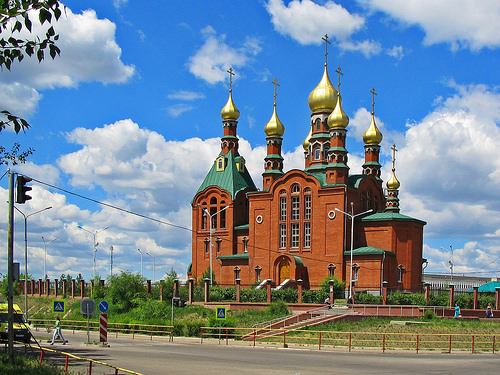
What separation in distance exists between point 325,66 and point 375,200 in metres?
12.7

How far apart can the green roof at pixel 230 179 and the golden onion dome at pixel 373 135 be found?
38.7ft

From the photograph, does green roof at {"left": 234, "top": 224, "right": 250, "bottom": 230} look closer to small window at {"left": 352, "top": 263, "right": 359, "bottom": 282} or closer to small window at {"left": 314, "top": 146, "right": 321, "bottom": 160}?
small window at {"left": 314, "top": 146, "right": 321, "bottom": 160}

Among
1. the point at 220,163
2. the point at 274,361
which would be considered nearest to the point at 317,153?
the point at 220,163

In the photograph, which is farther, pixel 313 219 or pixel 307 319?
pixel 313 219

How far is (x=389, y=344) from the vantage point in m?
31.9

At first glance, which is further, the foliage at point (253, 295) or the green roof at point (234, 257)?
the green roof at point (234, 257)

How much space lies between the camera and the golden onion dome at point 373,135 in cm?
6675

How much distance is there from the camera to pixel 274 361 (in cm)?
2381

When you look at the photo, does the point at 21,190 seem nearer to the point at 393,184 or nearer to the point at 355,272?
the point at 355,272

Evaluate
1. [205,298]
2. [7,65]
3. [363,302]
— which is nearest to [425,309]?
[363,302]

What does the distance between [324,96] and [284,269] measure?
15.9 metres

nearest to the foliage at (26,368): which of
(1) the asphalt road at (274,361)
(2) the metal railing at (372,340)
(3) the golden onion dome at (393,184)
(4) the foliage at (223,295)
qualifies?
(1) the asphalt road at (274,361)

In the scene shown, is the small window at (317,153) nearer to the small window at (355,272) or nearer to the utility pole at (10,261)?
the small window at (355,272)

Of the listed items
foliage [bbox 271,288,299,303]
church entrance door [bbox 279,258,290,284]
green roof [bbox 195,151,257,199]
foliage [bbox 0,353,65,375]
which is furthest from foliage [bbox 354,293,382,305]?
foliage [bbox 0,353,65,375]
